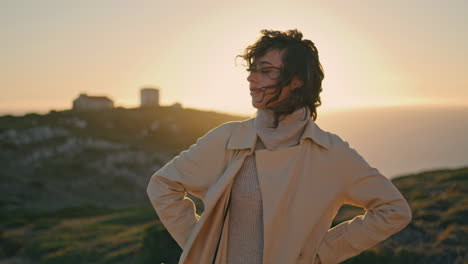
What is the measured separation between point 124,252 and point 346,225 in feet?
24.8

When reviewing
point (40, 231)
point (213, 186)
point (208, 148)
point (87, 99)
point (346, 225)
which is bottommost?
point (87, 99)

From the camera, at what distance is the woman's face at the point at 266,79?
2.75 m

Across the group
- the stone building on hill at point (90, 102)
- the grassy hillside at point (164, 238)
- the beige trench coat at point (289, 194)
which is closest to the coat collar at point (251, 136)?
the beige trench coat at point (289, 194)

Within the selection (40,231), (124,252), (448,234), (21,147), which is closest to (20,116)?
(21,147)

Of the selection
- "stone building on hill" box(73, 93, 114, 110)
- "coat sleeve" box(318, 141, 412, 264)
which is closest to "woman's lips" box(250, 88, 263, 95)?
"coat sleeve" box(318, 141, 412, 264)

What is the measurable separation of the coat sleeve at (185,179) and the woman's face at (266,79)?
1.02 ft

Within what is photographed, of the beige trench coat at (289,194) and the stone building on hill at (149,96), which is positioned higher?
the beige trench coat at (289,194)

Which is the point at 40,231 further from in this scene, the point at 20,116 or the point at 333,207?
the point at 20,116

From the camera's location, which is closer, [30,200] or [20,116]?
[30,200]

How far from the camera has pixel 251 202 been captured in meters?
2.79

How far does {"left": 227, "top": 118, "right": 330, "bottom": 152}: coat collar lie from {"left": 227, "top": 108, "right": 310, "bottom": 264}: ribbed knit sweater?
0.05m

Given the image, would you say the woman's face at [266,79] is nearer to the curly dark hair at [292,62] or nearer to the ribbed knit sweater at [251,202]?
the curly dark hair at [292,62]

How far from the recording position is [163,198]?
280cm

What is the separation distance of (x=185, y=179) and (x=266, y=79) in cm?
85
